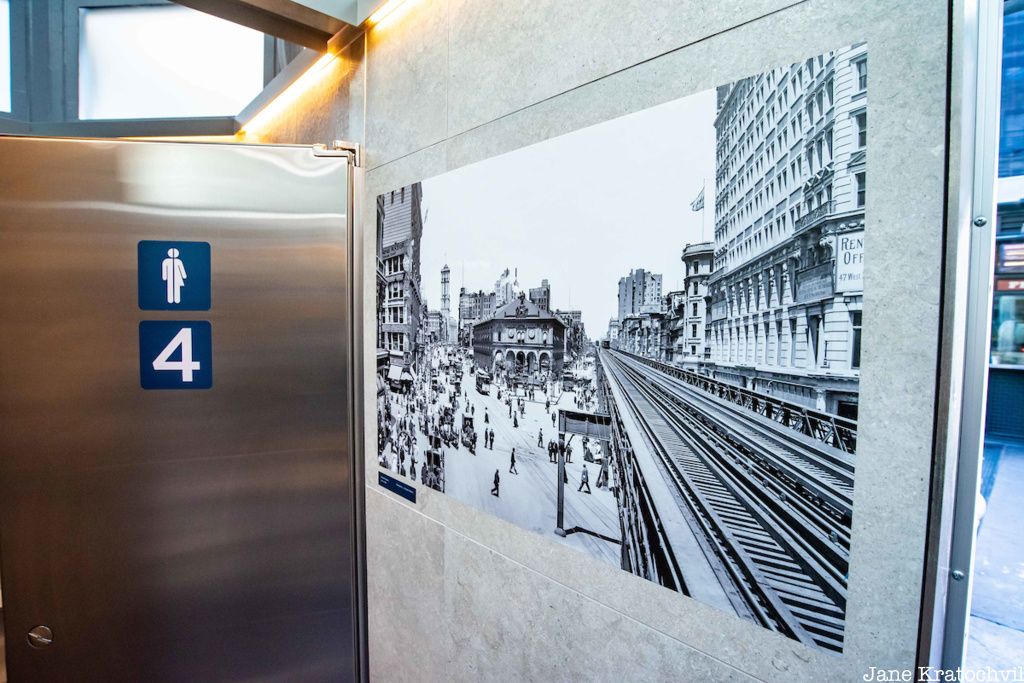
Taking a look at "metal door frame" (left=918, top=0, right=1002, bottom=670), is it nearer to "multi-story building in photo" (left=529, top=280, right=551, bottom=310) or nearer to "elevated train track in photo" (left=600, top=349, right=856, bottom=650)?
"elevated train track in photo" (left=600, top=349, right=856, bottom=650)

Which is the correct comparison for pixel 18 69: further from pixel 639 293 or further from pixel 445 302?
pixel 639 293

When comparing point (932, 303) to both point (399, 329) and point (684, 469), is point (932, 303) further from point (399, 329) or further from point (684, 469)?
point (399, 329)

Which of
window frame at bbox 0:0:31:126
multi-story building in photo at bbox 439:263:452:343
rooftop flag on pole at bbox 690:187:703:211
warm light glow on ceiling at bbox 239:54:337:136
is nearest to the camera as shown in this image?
rooftop flag on pole at bbox 690:187:703:211

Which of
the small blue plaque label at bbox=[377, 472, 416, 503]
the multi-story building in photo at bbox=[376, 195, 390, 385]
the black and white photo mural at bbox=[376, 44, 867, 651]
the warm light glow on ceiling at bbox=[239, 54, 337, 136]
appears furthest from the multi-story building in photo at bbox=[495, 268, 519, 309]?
the warm light glow on ceiling at bbox=[239, 54, 337, 136]

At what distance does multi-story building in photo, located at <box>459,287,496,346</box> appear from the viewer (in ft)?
3.92

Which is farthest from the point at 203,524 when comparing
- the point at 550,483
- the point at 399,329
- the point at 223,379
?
the point at 550,483

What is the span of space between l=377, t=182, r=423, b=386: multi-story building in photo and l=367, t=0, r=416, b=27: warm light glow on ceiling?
1.77ft

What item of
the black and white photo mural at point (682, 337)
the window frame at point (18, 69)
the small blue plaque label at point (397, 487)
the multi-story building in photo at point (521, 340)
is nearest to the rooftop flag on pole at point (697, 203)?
the black and white photo mural at point (682, 337)

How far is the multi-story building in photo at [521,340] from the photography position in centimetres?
106

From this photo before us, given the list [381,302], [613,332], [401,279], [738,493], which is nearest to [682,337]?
[613,332]

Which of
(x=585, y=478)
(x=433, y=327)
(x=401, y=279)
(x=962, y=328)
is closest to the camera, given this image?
(x=962, y=328)

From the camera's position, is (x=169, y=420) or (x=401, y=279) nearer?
(x=169, y=420)

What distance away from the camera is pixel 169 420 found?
1.24 metres

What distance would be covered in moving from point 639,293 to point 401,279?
805 mm
